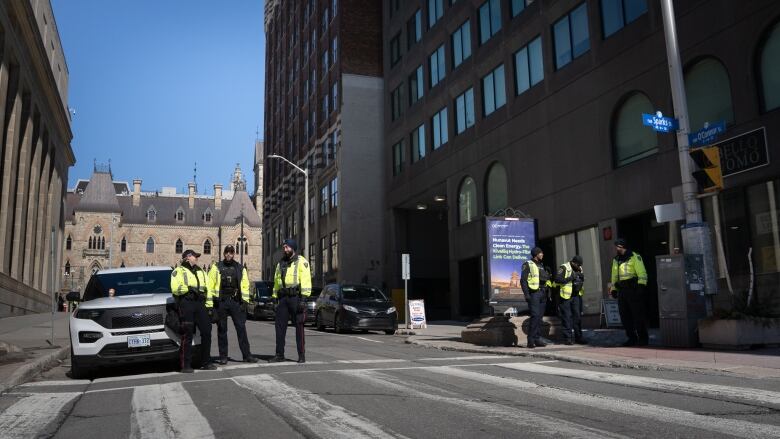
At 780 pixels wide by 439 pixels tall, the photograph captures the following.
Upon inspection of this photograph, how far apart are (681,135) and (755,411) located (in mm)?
7027

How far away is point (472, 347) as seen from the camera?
45.2 ft

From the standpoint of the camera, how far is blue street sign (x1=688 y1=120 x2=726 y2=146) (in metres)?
11.0

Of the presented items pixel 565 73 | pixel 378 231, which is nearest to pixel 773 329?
pixel 565 73

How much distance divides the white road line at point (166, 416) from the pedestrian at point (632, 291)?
8.57 meters

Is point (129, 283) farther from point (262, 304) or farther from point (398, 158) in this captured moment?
point (398, 158)

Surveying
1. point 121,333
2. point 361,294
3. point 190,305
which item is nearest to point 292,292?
point 190,305

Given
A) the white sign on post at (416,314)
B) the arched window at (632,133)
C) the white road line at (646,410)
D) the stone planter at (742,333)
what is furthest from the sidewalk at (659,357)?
the white sign on post at (416,314)

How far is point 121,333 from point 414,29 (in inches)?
1147

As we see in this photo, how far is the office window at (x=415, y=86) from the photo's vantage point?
111 ft

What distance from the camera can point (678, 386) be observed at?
733 centimetres

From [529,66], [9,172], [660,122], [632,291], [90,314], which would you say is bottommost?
[90,314]

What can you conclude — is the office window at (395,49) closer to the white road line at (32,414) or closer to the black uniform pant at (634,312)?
the black uniform pant at (634,312)

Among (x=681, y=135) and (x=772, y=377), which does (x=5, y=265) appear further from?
(x=772, y=377)

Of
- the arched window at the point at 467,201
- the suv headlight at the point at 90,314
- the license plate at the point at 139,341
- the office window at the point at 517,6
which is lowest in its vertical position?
the license plate at the point at 139,341
